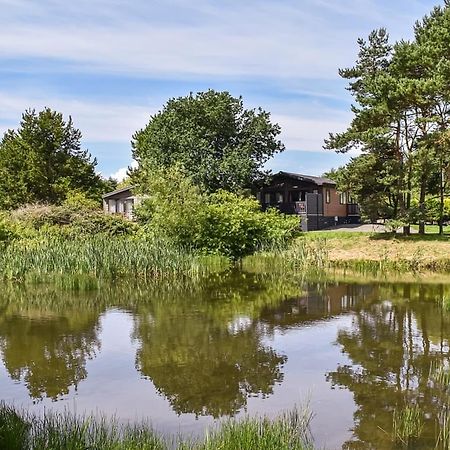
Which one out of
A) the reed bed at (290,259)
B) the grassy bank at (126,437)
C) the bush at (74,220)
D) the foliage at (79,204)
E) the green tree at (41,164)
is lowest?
the grassy bank at (126,437)

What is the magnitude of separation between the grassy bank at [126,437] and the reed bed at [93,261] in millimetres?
12241

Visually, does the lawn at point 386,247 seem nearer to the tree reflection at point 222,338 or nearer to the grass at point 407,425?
the tree reflection at point 222,338

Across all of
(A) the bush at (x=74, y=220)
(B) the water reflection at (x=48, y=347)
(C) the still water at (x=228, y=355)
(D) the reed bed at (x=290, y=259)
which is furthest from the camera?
(A) the bush at (x=74, y=220)

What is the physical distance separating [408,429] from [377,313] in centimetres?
786

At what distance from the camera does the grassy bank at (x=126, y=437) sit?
5363 mm

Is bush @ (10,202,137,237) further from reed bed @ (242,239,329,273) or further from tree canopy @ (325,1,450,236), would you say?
tree canopy @ (325,1,450,236)

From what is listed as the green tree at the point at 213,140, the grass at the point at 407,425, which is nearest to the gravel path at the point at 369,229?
the green tree at the point at 213,140

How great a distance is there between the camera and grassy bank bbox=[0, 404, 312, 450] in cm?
536

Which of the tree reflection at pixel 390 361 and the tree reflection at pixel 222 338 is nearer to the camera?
the tree reflection at pixel 390 361

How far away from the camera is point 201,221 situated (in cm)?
2603

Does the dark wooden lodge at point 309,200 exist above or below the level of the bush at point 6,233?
above

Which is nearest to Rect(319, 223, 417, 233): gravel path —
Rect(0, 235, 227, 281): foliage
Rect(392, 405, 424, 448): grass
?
Rect(0, 235, 227, 281): foliage

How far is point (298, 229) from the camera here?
32.3 m

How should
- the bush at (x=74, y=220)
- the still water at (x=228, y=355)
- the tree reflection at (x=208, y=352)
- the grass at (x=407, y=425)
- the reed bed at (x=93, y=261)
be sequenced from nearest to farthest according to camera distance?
the grass at (x=407, y=425) → the still water at (x=228, y=355) → the tree reflection at (x=208, y=352) → the reed bed at (x=93, y=261) → the bush at (x=74, y=220)
